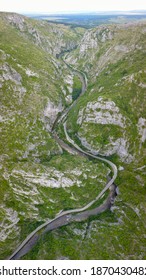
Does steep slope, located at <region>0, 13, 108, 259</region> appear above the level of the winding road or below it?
above

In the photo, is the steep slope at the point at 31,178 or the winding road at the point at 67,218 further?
the steep slope at the point at 31,178

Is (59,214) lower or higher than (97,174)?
lower

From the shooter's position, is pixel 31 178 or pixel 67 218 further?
pixel 31 178

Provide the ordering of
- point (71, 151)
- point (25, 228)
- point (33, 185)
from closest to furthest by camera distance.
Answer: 1. point (25, 228)
2. point (33, 185)
3. point (71, 151)

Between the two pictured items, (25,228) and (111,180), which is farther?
(111,180)

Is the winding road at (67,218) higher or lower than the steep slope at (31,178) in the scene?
lower

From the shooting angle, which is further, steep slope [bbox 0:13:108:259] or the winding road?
steep slope [bbox 0:13:108:259]

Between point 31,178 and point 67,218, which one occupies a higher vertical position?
point 31,178
